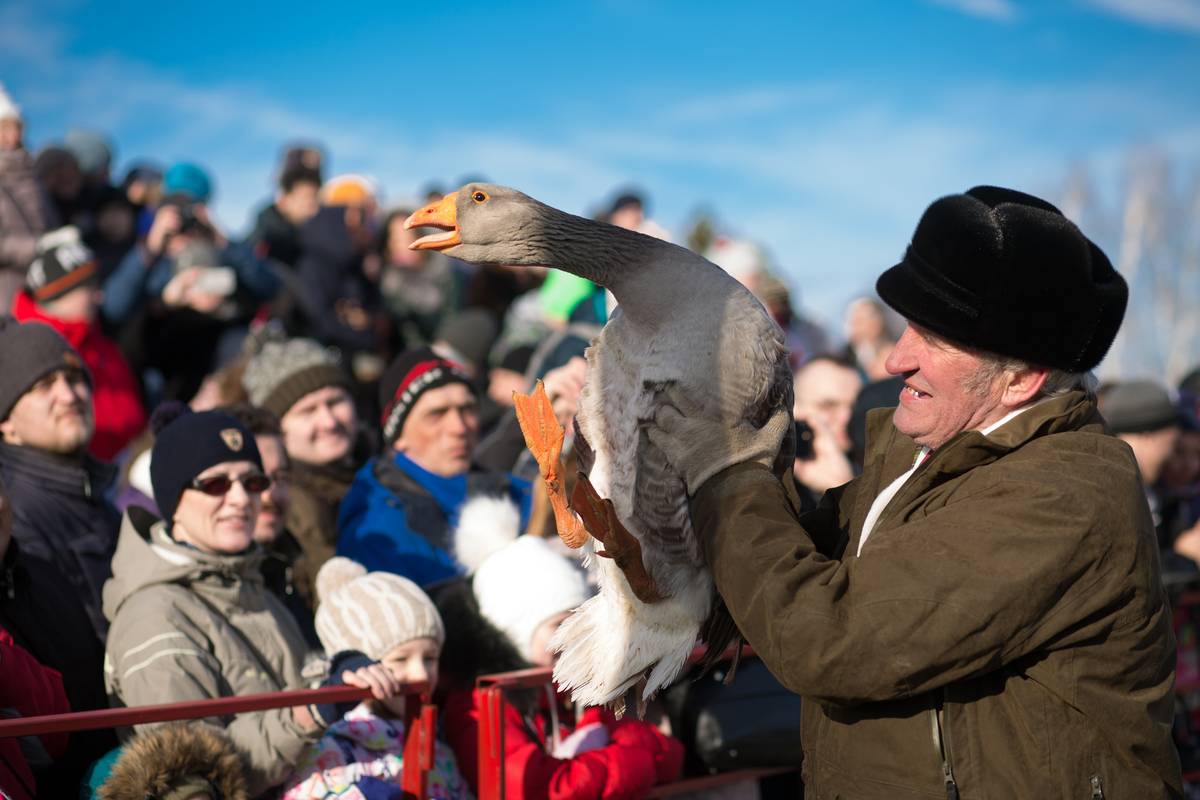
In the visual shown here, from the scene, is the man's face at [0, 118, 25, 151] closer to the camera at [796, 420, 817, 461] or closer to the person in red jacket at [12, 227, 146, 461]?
the person in red jacket at [12, 227, 146, 461]

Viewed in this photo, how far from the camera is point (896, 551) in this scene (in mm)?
2027

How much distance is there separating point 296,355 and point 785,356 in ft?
10.9

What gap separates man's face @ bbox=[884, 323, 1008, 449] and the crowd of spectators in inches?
50.4

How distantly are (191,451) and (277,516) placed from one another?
2.29 ft

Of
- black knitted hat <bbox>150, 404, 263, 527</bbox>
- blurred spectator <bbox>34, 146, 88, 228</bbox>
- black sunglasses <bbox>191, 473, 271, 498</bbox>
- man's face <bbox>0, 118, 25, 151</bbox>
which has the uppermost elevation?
man's face <bbox>0, 118, 25, 151</bbox>

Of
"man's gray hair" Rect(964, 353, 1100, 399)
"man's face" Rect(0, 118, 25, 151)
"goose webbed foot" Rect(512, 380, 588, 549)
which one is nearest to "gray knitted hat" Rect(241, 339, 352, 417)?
"man's face" Rect(0, 118, 25, 151)

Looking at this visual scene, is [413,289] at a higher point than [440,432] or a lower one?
higher

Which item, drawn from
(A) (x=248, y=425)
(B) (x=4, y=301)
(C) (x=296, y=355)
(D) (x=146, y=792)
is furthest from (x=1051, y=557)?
(B) (x=4, y=301)

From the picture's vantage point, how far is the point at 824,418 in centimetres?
541

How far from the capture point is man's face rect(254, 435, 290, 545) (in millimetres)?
4352

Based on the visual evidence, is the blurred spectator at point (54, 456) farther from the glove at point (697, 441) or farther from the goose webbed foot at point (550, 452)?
the glove at point (697, 441)

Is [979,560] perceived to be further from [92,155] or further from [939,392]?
[92,155]

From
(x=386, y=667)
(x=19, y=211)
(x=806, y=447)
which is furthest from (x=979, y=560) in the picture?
(x=19, y=211)

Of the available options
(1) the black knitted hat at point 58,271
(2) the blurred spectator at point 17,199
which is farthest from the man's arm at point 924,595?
(2) the blurred spectator at point 17,199
